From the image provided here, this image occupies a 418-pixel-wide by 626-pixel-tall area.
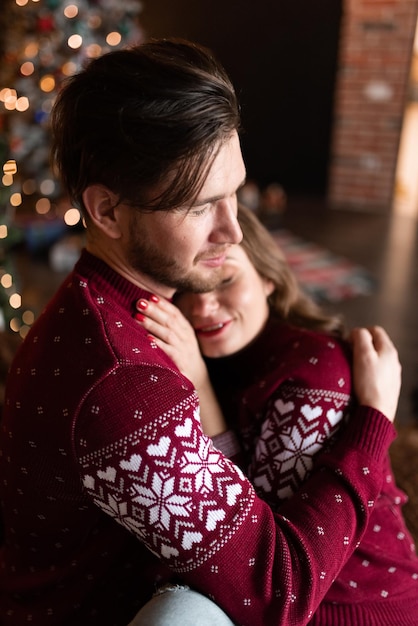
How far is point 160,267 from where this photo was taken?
110 cm

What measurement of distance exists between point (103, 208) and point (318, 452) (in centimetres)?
56

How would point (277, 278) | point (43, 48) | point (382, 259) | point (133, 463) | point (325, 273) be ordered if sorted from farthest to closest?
point (382, 259) < point (325, 273) < point (43, 48) < point (277, 278) < point (133, 463)

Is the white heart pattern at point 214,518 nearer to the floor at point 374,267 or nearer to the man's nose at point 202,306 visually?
the man's nose at point 202,306

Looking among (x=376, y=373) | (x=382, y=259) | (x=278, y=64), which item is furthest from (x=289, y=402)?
(x=278, y=64)

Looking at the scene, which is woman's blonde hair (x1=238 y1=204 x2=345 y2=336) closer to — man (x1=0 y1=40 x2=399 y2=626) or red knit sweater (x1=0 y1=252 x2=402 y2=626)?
man (x1=0 y1=40 x2=399 y2=626)

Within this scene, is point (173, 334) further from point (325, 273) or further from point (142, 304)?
point (325, 273)

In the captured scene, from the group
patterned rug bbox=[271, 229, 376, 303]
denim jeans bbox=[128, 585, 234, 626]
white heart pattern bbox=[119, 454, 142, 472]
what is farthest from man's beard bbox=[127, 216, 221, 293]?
patterned rug bbox=[271, 229, 376, 303]

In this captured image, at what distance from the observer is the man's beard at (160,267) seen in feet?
3.52

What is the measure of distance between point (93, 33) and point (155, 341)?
306cm

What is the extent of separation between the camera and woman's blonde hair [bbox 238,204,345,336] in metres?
1.45

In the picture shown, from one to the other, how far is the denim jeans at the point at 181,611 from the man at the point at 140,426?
0.5 inches

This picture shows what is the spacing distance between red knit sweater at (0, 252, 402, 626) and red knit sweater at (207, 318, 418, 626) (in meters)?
0.05

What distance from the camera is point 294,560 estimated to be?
3.08 ft

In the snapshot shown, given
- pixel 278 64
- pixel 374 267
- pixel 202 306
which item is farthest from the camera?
pixel 278 64
